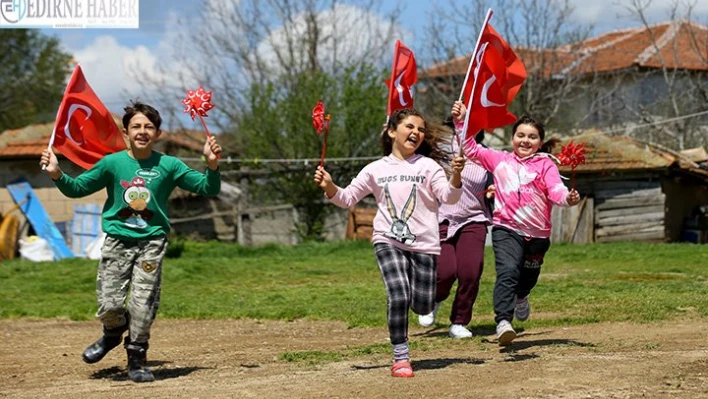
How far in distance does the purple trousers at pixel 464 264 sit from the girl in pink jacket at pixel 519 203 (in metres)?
0.59

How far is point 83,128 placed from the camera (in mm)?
7660

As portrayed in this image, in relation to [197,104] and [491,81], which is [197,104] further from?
[491,81]

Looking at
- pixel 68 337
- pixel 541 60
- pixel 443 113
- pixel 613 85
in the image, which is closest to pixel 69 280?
pixel 68 337

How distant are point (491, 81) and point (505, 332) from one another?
1863 millimetres

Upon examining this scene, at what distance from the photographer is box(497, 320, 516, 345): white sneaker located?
7.22 metres

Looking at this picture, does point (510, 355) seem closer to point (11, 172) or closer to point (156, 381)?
point (156, 381)

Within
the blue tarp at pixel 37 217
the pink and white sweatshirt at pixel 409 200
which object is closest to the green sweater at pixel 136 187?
the pink and white sweatshirt at pixel 409 200

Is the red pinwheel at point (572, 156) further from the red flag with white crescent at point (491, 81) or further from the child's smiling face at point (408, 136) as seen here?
the child's smiling face at point (408, 136)

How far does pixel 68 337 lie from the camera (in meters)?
9.55

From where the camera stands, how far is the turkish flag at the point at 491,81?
7465 millimetres

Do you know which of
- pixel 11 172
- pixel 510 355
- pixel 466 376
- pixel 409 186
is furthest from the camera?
pixel 11 172

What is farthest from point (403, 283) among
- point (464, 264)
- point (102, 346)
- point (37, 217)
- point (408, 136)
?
point (37, 217)

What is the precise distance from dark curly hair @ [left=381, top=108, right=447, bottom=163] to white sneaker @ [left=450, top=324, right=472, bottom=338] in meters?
1.61

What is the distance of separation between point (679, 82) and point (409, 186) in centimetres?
3069
